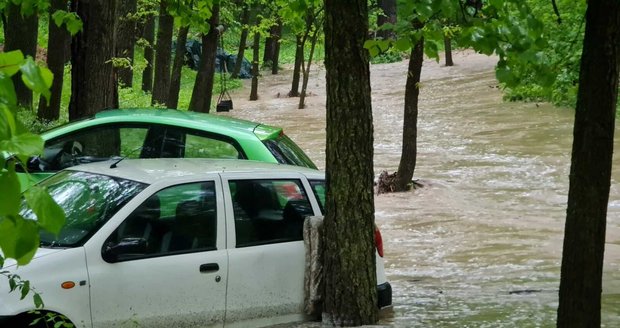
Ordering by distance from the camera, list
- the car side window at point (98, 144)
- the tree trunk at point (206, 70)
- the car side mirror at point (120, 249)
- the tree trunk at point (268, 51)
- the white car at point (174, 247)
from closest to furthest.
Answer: the white car at point (174, 247), the car side mirror at point (120, 249), the car side window at point (98, 144), the tree trunk at point (206, 70), the tree trunk at point (268, 51)

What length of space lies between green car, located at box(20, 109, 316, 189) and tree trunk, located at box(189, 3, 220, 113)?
39.1ft

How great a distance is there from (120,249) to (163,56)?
17.4m

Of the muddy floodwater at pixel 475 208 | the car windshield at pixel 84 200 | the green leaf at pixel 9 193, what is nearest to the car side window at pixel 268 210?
the car windshield at pixel 84 200

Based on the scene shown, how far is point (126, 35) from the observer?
27.4 m

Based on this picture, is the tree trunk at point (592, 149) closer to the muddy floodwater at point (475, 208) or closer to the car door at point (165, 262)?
the car door at point (165, 262)

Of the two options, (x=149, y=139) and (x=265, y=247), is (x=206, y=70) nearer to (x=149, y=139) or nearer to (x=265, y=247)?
(x=149, y=139)

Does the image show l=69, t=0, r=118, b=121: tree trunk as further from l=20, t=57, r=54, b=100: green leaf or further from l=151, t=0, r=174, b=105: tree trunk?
l=20, t=57, r=54, b=100: green leaf

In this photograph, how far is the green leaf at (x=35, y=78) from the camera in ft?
7.49

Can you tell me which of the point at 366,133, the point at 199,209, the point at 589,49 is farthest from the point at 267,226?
Result: the point at 589,49

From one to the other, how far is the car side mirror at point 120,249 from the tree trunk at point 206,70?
1587 centimetres

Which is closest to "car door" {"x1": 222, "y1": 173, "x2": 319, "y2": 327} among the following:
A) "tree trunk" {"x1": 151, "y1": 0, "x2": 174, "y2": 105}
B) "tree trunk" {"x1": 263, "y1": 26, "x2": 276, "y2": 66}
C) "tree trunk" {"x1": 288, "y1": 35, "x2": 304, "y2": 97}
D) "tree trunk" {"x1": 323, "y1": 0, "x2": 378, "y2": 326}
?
"tree trunk" {"x1": 323, "y1": 0, "x2": 378, "y2": 326}

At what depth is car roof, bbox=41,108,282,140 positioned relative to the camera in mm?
10266

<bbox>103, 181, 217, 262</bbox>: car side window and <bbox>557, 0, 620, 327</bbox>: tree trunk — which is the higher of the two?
<bbox>557, 0, 620, 327</bbox>: tree trunk

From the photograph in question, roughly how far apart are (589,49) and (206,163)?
3.63 metres
